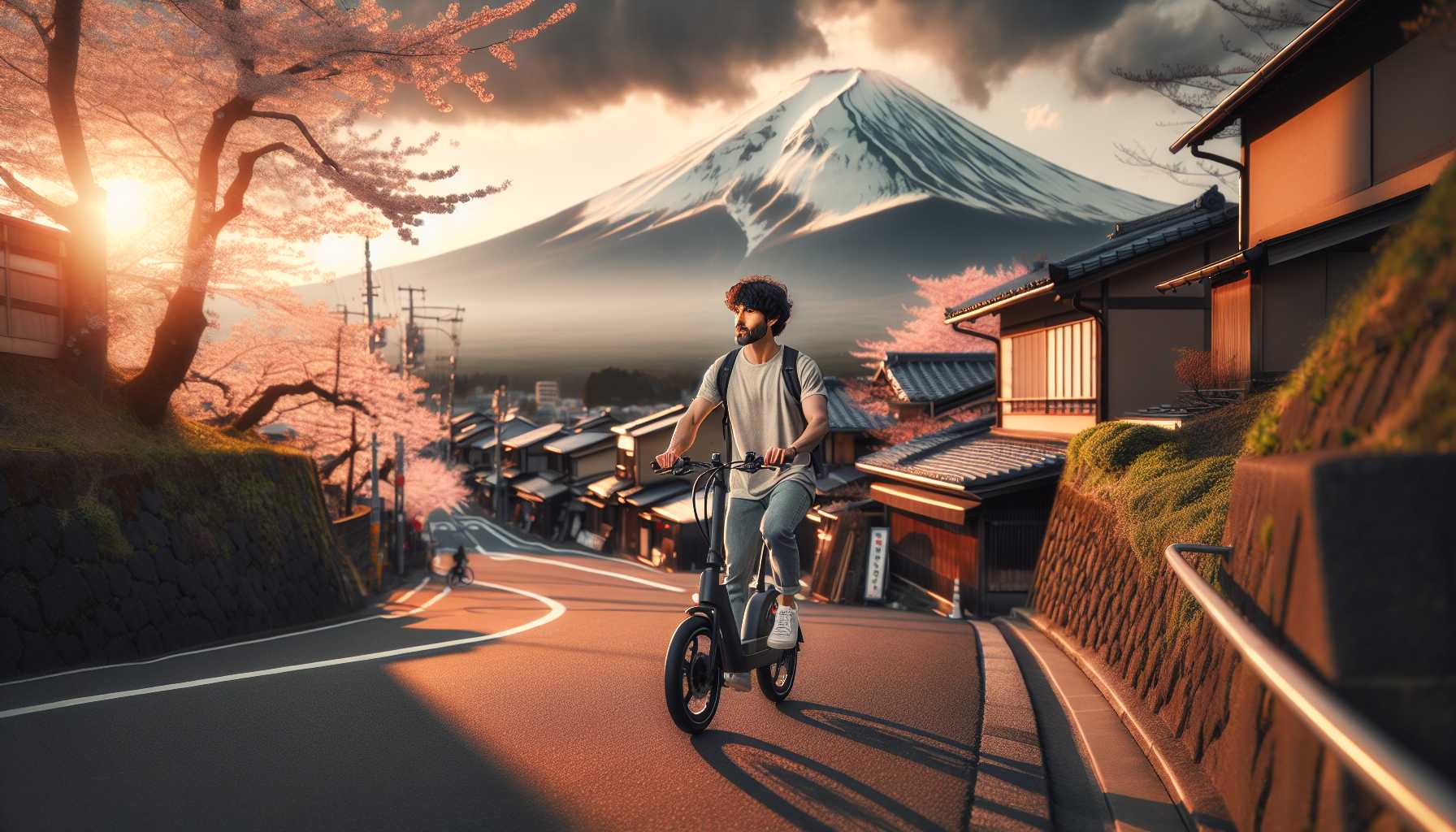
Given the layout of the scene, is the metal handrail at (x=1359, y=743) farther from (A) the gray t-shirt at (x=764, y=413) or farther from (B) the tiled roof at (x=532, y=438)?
(B) the tiled roof at (x=532, y=438)

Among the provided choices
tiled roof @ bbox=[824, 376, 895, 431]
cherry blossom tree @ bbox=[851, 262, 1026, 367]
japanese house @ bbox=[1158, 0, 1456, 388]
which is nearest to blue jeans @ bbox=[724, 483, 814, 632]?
japanese house @ bbox=[1158, 0, 1456, 388]

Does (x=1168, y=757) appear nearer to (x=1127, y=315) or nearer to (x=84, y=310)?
(x=84, y=310)

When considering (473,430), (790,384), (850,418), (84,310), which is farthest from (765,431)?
(473,430)

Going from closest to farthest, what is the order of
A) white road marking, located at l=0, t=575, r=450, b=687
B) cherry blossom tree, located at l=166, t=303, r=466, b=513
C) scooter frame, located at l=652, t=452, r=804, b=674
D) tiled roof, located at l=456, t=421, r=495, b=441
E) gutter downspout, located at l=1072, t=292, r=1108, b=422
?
scooter frame, located at l=652, t=452, r=804, b=674, white road marking, located at l=0, t=575, r=450, b=687, gutter downspout, located at l=1072, t=292, r=1108, b=422, cherry blossom tree, located at l=166, t=303, r=466, b=513, tiled roof, located at l=456, t=421, r=495, b=441

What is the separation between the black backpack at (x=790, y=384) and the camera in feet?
15.4

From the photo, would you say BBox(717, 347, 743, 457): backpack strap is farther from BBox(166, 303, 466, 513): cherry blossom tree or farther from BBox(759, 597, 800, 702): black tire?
BBox(166, 303, 466, 513): cherry blossom tree

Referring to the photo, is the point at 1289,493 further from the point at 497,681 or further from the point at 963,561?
the point at 963,561

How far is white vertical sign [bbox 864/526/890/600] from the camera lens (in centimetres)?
1778

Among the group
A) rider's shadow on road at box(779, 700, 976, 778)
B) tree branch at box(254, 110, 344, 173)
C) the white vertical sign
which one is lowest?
the white vertical sign

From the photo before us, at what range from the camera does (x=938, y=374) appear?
92.3 ft

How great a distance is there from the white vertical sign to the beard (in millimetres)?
13612

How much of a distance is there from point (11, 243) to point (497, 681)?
907cm

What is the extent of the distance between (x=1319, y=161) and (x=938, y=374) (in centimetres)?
1704

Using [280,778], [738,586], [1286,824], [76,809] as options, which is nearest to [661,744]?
[738,586]
